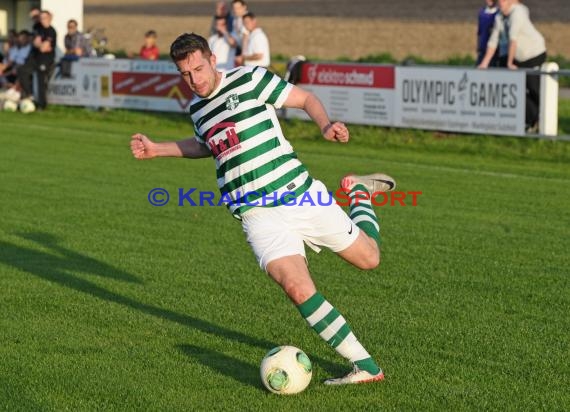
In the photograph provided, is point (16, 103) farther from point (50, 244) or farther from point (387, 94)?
point (50, 244)

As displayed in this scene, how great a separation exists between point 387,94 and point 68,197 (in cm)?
684

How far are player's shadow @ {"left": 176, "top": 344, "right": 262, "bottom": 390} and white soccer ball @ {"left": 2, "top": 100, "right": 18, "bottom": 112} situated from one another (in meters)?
19.1

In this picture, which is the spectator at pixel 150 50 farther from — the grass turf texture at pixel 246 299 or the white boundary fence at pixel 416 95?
the grass turf texture at pixel 246 299

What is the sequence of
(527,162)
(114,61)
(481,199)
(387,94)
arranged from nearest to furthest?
1. (481,199)
2. (527,162)
3. (387,94)
4. (114,61)

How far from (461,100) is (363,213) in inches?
412

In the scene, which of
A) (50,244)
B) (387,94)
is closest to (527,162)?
(387,94)

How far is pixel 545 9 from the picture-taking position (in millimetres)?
49625

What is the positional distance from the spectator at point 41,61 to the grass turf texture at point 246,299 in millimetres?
9713

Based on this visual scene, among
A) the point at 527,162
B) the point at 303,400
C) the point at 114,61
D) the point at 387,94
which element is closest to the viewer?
the point at 303,400

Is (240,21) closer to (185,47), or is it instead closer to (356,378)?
(185,47)

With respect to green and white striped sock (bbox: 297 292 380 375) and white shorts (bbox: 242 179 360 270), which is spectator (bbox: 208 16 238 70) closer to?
white shorts (bbox: 242 179 360 270)

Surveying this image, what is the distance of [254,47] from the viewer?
20.0 meters

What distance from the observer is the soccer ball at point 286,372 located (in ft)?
20.5

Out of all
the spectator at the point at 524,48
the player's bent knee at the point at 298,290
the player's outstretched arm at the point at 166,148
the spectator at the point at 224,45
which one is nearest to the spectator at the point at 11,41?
the spectator at the point at 224,45
